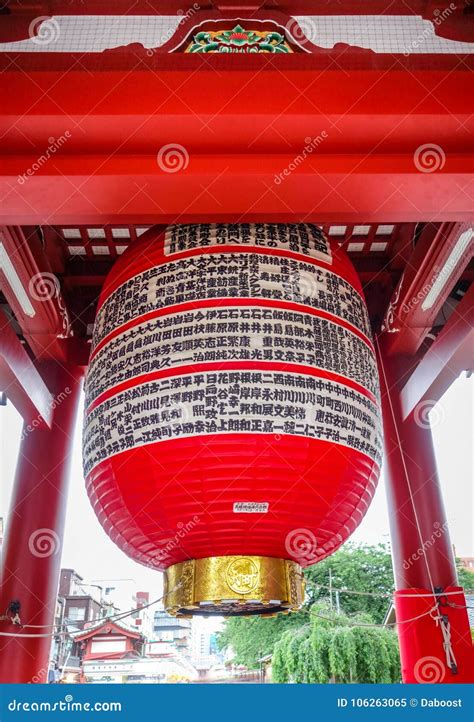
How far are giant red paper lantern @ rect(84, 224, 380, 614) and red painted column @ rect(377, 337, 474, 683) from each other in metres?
1.53

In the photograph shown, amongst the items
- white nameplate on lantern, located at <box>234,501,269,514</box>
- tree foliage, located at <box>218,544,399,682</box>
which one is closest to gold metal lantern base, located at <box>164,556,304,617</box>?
white nameplate on lantern, located at <box>234,501,269,514</box>

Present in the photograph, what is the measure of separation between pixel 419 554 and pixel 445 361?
1030 mm

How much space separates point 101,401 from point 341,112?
1061 mm

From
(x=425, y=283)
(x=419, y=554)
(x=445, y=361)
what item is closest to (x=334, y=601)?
(x=419, y=554)

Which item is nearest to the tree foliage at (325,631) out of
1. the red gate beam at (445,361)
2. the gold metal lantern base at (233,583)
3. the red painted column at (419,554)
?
the red painted column at (419,554)

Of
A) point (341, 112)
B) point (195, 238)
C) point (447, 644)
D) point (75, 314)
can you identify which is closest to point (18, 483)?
point (75, 314)

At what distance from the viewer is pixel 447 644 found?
102 inches

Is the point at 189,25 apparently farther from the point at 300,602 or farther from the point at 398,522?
the point at 398,522

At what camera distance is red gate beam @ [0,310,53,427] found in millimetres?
2787

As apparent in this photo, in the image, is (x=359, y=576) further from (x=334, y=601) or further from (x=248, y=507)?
(x=248, y=507)

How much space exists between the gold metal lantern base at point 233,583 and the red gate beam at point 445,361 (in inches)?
68.0

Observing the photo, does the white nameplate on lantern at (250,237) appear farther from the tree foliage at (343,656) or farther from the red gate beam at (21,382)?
Result: the tree foliage at (343,656)
